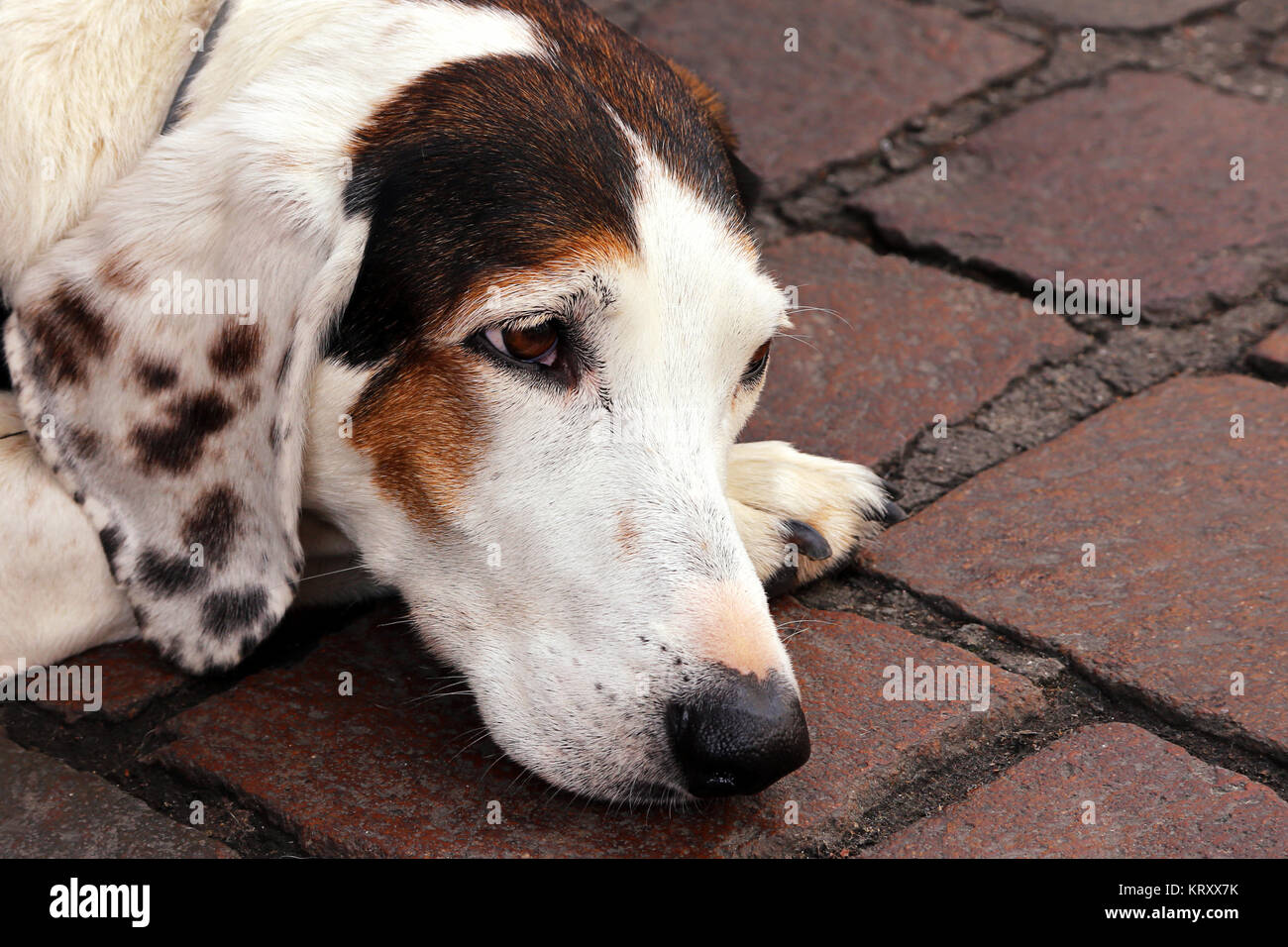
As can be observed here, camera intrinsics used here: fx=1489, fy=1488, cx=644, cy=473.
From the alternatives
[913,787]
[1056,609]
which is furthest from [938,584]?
[913,787]

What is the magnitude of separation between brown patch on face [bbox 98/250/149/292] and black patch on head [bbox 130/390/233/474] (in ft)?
0.57

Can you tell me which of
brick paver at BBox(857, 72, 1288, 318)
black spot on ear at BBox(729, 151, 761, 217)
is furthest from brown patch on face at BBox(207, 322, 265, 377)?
brick paver at BBox(857, 72, 1288, 318)

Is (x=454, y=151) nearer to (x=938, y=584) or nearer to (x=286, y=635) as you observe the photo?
(x=286, y=635)

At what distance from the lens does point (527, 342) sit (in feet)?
6.79

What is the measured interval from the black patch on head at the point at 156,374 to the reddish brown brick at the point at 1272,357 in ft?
7.41

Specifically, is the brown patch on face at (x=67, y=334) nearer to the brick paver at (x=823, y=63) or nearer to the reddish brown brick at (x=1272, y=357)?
the brick paver at (x=823, y=63)

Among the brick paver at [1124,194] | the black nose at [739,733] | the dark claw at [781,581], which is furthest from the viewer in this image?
the brick paver at [1124,194]

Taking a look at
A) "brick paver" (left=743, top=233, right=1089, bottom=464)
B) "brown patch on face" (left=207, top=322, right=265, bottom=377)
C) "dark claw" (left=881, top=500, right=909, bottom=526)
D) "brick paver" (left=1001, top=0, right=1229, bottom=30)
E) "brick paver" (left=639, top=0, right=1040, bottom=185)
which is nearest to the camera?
"brown patch on face" (left=207, top=322, right=265, bottom=377)

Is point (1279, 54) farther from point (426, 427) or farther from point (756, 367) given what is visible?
point (426, 427)

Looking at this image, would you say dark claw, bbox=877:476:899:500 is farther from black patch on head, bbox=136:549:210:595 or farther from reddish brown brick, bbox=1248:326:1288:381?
black patch on head, bbox=136:549:210:595

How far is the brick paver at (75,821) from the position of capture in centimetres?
202

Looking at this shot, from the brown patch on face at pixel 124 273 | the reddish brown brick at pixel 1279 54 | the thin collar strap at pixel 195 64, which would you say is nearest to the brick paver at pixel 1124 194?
the reddish brown brick at pixel 1279 54

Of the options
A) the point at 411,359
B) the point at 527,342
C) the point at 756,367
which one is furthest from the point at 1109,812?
the point at 411,359

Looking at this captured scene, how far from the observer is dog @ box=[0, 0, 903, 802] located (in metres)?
2.00
